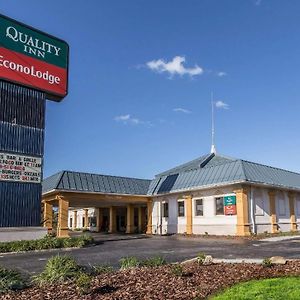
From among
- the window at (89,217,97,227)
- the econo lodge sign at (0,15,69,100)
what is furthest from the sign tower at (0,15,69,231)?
the window at (89,217,97,227)

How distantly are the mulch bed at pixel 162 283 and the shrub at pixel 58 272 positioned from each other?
1.37 feet

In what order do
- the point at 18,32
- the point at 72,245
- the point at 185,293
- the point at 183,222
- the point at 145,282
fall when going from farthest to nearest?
1. the point at 183,222
2. the point at 18,32
3. the point at 72,245
4. the point at 145,282
5. the point at 185,293

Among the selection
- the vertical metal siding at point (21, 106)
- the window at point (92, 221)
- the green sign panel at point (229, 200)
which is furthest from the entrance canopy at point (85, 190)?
the window at point (92, 221)

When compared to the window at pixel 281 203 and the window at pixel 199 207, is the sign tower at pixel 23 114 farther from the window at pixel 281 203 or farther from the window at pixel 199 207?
the window at pixel 281 203

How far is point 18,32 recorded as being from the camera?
2255 cm

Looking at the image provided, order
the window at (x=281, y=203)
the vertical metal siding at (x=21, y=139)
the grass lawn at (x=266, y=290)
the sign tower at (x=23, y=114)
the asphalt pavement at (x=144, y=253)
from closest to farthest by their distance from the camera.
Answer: the grass lawn at (x=266, y=290), the asphalt pavement at (x=144, y=253), the sign tower at (x=23, y=114), the vertical metal siding at (x=21, y=139), the window at (x=281, y=203)

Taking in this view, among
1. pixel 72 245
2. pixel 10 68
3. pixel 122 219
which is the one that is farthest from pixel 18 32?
pixel 122 219

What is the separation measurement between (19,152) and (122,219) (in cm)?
2522

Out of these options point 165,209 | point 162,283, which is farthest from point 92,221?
point 162,283

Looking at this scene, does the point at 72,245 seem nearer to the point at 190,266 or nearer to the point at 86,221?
the point at 190,266

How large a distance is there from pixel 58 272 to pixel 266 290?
4642 millimetres

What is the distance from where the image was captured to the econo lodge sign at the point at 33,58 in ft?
71.8

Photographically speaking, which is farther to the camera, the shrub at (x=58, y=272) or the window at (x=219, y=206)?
the window at (x=219, y=206)

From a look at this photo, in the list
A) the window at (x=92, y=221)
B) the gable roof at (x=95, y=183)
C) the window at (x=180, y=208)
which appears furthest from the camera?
the window at (x=92, y=221)
